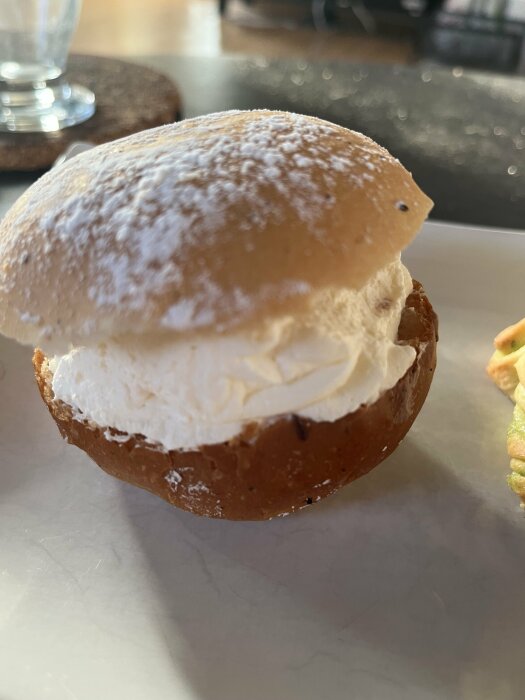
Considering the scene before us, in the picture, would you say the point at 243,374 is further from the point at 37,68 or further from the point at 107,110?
Answer: the point at 37,68

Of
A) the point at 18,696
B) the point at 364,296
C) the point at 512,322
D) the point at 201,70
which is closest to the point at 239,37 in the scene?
the point at 201,70

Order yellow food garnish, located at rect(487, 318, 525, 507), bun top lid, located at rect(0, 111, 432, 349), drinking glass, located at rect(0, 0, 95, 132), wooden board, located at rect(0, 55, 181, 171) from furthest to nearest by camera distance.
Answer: drinking glass, located at rect(0, 0, 95, 132)
wooden board, located at rect(0, 55, 181, 171)
yellow food garnish, located at rect(487, 318, 525, 507)
bun top lid, located at rect(0, 111, 432, 349)

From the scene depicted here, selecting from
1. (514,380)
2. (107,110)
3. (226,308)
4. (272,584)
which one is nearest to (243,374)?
(226,308)


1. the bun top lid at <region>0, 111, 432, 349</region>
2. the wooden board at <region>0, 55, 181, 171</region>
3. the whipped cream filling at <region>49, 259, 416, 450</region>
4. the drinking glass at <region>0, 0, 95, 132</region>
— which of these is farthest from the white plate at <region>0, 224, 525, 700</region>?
the drinking glass at <region>0, 0, 95, 132</region>

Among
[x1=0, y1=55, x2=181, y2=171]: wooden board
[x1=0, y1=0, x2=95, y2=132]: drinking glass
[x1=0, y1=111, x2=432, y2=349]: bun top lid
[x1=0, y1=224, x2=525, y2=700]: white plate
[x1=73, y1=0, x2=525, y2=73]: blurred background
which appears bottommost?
[x1=73, y1=0, x2=525, y2=73]: blurred background

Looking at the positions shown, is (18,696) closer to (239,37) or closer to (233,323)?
(233,323)

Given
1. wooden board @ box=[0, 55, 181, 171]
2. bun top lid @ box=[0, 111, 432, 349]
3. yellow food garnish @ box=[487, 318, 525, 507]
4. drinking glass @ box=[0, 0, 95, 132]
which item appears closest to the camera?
bun top lid @ box=[0, 111, 432, 349]

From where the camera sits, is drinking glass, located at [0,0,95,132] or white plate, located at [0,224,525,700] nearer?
white plate, located at [0,224,525,700]

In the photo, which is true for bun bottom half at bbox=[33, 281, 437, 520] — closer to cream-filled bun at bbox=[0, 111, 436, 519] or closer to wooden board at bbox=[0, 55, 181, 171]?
cream-filled bun at bbox=[0, 111, 436, 519]
